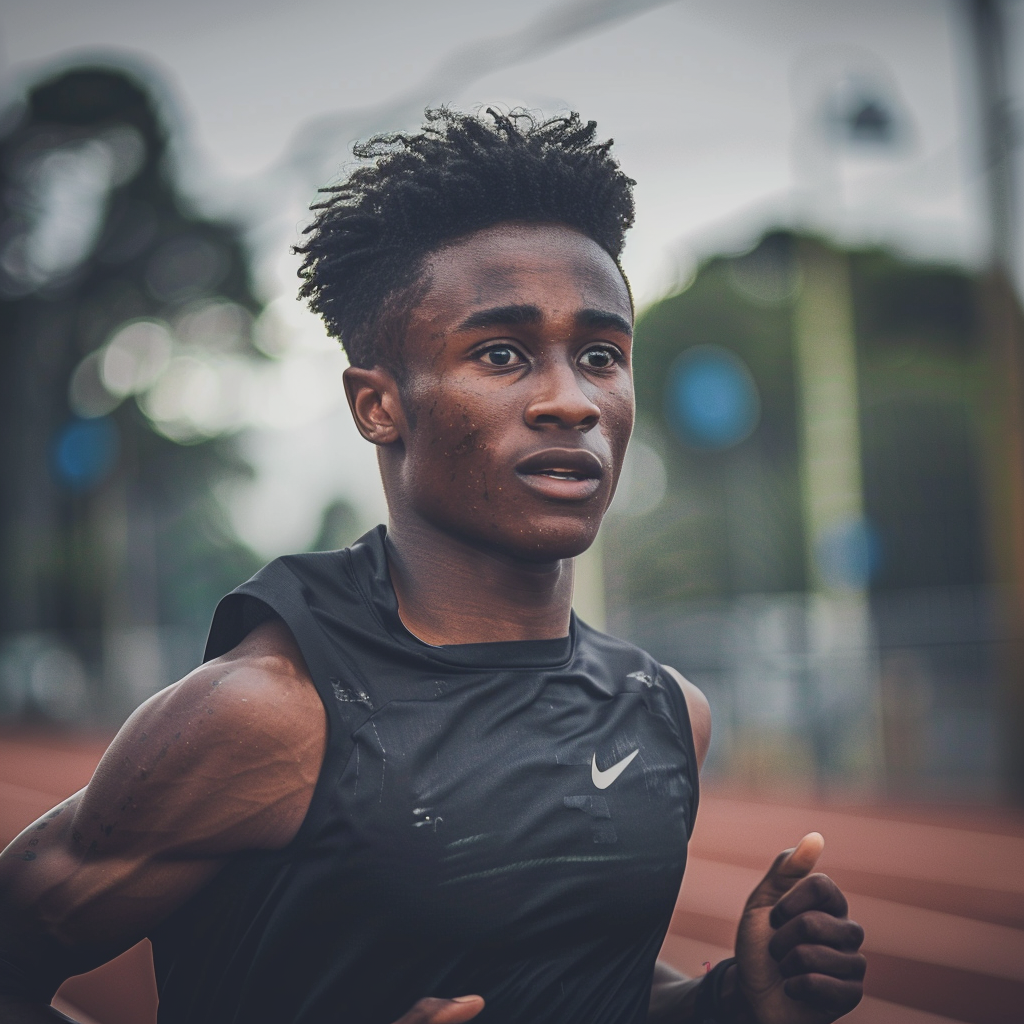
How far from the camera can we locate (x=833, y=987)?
1916mm

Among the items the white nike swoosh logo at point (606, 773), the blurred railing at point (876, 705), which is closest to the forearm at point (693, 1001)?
the white nike swoosh logo at point (606, 773)

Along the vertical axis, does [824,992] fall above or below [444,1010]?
below

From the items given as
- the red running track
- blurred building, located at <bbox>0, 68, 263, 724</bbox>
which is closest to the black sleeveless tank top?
the red running track

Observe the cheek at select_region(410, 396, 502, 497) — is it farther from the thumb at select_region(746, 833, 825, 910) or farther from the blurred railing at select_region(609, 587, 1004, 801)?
the blurred railing at select_region(609, 587, 1004, 801)

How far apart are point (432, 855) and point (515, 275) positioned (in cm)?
89

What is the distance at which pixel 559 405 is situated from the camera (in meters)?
1.78

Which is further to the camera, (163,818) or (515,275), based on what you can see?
(515,275)

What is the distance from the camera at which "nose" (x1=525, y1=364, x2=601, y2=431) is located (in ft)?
5.87

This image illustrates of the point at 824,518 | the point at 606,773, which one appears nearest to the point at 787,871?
the point at 606,773

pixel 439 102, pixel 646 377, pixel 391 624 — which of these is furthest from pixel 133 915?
pixel 646 377

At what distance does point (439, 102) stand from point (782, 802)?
1311 cm

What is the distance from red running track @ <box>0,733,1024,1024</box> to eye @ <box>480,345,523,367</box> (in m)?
5.78

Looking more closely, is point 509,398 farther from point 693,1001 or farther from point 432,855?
point 693,1001

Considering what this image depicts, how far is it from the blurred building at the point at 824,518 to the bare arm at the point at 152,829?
9.71 meters
